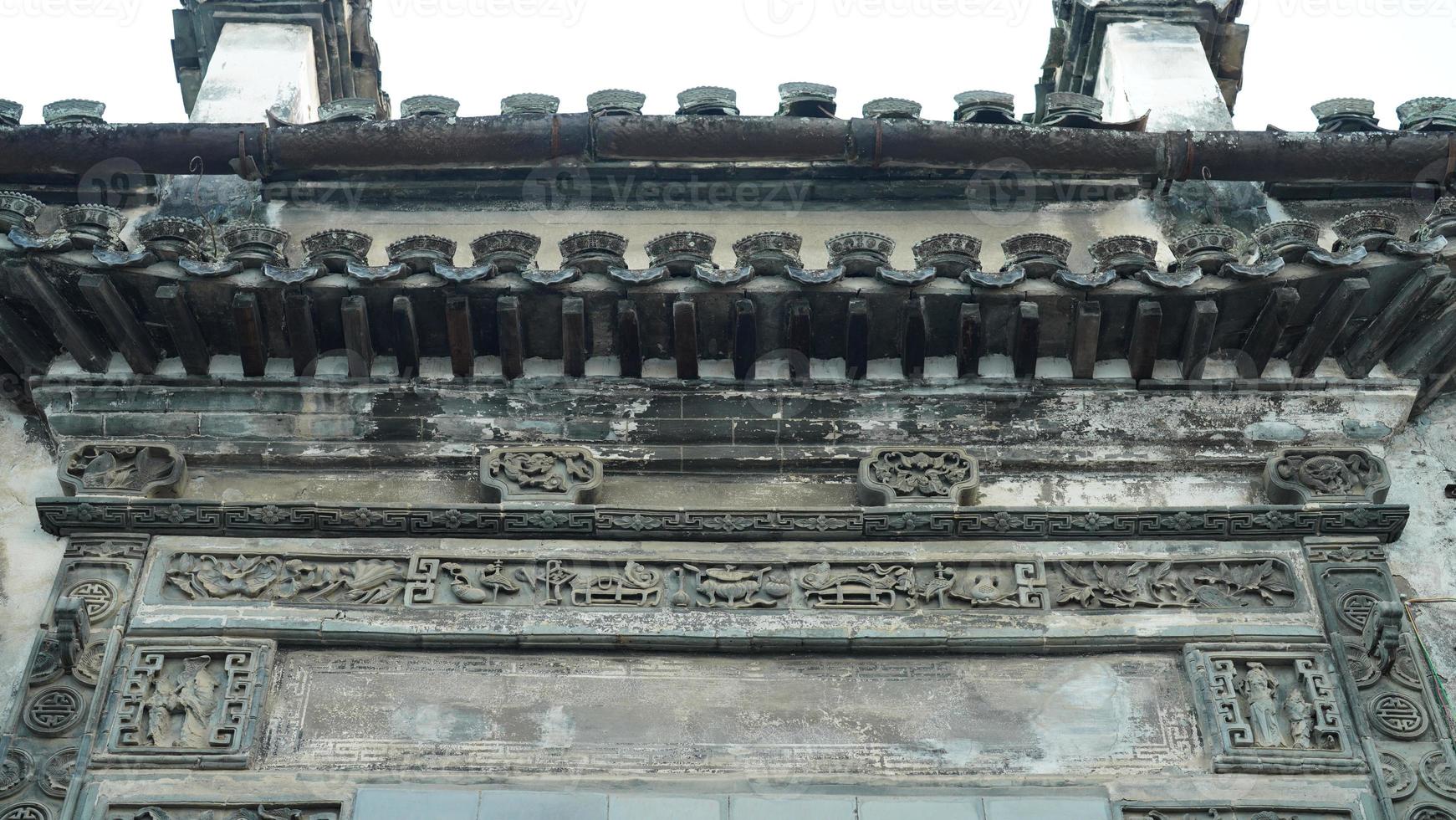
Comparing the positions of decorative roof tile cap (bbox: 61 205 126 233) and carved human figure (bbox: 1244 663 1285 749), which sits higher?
decorative roof tile cap (bbox: 61 205 126 233)

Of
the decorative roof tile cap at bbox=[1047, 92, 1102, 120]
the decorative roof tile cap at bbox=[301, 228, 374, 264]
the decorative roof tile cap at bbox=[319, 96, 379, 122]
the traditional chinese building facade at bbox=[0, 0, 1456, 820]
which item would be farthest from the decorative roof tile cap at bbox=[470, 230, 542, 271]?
the decorative roof tile cap at bbox=[1047, 92, 1102, 120]

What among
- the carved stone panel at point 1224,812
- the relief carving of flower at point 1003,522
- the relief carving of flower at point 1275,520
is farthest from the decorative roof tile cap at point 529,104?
the carved stone panel at point 1224,812

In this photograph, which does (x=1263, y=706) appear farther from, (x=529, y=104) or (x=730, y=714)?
(x=529, y=104)

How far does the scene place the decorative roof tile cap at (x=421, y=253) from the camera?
10438mm

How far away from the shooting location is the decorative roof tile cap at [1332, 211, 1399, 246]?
1051 cm

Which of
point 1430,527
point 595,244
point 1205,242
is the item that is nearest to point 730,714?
point 595,244

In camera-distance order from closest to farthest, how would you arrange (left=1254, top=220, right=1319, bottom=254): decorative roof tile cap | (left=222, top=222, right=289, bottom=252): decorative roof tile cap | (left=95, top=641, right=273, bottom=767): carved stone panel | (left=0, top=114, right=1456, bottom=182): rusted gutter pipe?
1. (left=95, top=641, right=273, bottom=767): carved stone panel
2. (left=1254, top=220, right=1319, bottom=254): decorative roof tile cap
3. (left=222, top=222, right=289, bottom=252): decorative roof tile cap
4. (left=0, top=114, right=1456, bottom=182): rusted gutter pipe

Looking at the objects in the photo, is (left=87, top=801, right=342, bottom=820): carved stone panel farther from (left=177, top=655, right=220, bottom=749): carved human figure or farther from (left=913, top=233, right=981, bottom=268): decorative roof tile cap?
(left=913, top=233, right=981, bottom=268): decorative roof tile cap

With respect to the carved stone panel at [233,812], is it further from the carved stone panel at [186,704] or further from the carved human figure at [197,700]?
the carved human figure at [197,700]

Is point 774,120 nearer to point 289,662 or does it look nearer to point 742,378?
point 742,378

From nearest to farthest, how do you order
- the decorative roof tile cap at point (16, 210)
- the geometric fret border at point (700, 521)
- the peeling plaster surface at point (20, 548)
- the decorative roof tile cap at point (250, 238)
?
1. the peeling plaster surface at point (20, 548)
2. the geometric fret border at point (700, 521)
3. the decorative roof tile cap at point (16, 210)
4. the decorative roof tile cap at point (250, 238)

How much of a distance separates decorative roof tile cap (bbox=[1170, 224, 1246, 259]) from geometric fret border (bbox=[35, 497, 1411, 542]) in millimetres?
1414

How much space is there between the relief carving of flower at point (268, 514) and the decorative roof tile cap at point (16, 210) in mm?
1929

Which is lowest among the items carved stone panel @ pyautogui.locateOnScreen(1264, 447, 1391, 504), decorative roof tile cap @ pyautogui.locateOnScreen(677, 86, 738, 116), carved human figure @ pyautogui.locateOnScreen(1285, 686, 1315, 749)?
carved human figure @ pyautogui.locateOnScreen(1285, 686, 1315, 749)
